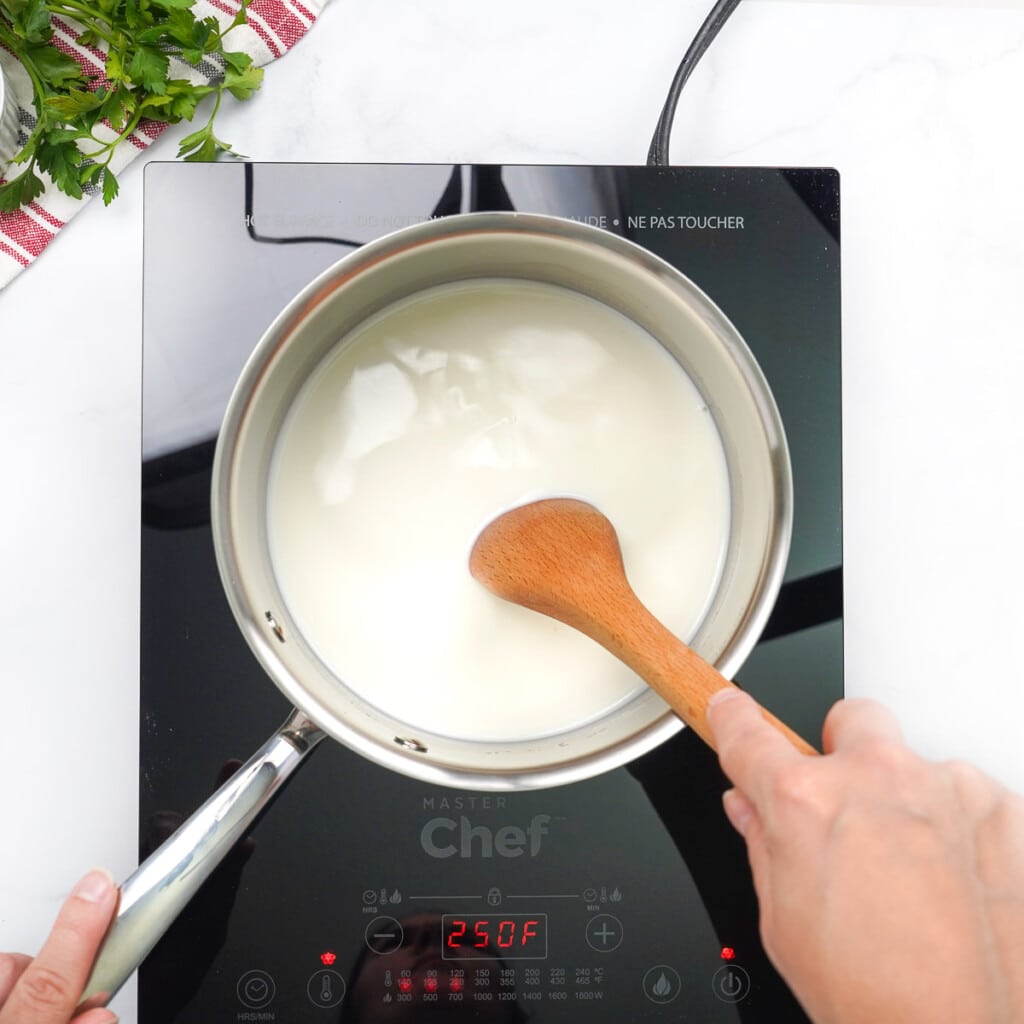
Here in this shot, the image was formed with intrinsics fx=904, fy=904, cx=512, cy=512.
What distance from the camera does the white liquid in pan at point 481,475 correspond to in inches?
23.8

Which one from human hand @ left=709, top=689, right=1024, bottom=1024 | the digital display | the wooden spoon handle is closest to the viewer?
human hand @ left=709, top=689, right=1024, bottom=1024

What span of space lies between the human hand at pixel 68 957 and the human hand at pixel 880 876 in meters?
0.34

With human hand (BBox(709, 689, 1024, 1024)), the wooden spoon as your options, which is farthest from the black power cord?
human hand (BBox(709, 689, 1024, 1024))

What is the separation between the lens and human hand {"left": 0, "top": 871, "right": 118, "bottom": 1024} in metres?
0.47

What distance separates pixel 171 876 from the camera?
1.57ft

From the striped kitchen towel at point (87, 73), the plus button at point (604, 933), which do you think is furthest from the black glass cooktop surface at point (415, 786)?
the striped kitchen towel at point (87, 73)

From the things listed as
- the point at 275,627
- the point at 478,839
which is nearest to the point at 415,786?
the point at 478,839

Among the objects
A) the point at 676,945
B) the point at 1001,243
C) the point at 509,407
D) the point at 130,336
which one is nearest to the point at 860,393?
the point at 1001,243

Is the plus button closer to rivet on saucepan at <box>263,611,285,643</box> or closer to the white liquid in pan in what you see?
the white liquid in pan

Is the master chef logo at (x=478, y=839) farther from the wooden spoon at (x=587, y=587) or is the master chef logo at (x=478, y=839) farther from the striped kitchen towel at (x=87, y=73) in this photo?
the striped kitchen towel at (x=87, y=73)

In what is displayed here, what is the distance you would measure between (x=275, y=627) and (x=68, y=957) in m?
0.20

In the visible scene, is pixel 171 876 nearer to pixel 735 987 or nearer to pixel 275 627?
pixel 275 627

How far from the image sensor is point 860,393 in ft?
2.24

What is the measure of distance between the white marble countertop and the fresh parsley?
0.03 m
